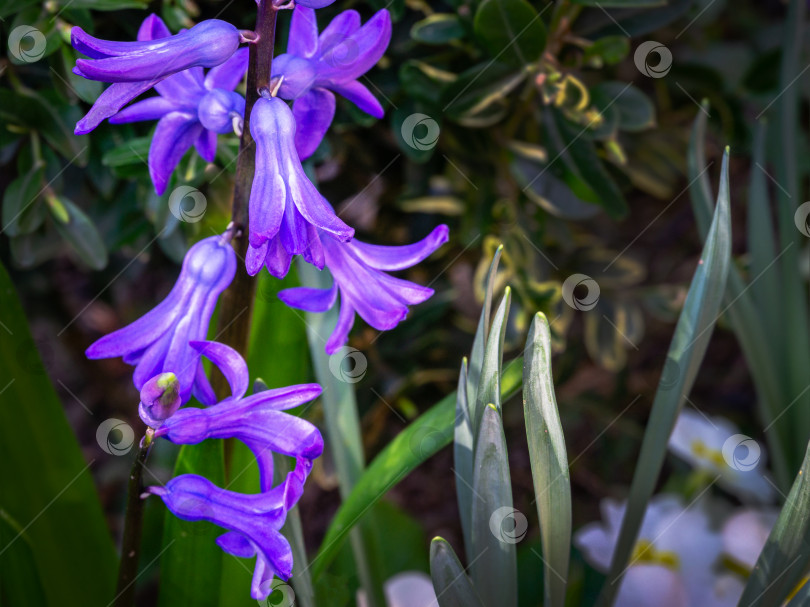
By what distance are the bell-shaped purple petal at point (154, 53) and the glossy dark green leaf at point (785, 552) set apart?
53 centimetres

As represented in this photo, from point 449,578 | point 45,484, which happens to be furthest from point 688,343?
point 45,484

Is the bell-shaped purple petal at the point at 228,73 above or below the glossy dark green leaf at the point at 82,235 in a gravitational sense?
above

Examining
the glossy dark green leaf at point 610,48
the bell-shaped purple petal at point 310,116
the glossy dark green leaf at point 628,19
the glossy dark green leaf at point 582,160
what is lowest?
the bell-shaped purple petal at point 310,116

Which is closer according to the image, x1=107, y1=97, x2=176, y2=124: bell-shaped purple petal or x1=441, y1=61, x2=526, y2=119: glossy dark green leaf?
x1=107, y1=97, x2=176, y2=124: bell-shaped purple petal

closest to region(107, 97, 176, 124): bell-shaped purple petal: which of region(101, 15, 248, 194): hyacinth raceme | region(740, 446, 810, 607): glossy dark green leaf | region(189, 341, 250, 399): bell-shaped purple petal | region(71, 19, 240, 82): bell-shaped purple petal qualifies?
region(101, 15, 248, 194): hyacinth raceme

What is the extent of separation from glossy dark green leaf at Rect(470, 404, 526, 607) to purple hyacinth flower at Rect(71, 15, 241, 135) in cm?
32

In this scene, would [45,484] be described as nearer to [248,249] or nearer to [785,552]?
[248,249]

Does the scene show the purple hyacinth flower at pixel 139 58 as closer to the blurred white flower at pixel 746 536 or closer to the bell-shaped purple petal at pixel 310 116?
the bell-shaped purple petal at pixel 310 116

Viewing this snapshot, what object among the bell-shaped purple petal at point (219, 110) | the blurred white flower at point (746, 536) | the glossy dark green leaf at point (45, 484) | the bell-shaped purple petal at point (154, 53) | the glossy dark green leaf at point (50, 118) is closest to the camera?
the bell-shaped purple petal at point (154, 53)

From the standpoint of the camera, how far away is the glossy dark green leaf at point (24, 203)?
0.86 meters

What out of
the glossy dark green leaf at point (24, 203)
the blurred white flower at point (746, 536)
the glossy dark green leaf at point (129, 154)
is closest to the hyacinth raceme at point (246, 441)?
the glossy dark green leaf at point (129, 154)

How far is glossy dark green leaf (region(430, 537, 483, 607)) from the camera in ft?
1.98

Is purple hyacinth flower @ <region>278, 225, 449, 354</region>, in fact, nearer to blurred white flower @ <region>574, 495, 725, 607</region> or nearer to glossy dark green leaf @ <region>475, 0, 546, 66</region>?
glossy dark green leaf @ <region>475, 0, 546, 66</region>

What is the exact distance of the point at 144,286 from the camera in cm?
155
